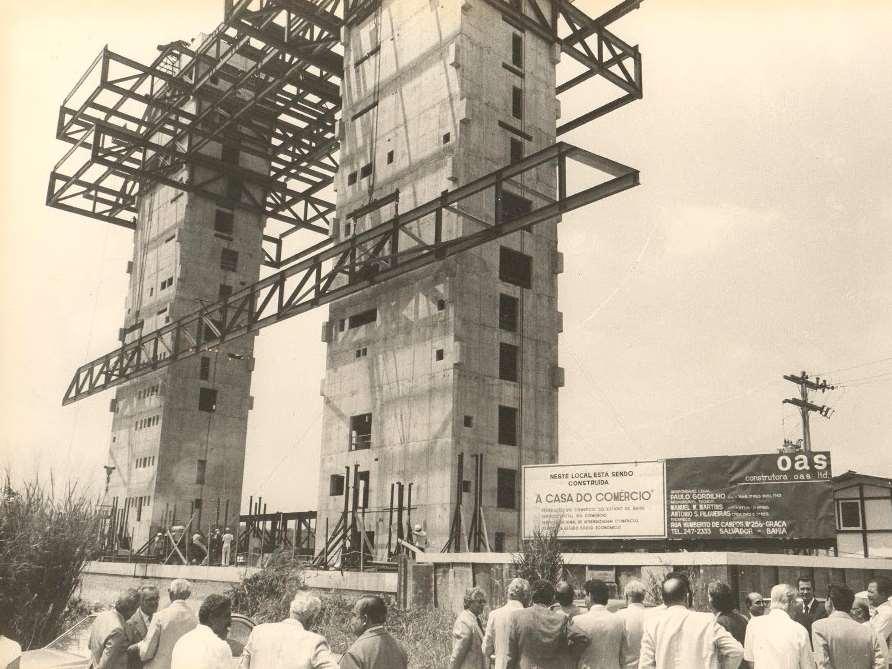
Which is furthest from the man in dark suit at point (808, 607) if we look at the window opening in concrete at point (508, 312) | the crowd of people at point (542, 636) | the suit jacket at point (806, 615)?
the window opening in concrete at point (508, 312)

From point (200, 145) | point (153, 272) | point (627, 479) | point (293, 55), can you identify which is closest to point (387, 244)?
point (293, 55)

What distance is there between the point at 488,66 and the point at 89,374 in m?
31.2

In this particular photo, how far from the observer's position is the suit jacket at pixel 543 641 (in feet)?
26.8

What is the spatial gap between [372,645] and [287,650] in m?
0.69

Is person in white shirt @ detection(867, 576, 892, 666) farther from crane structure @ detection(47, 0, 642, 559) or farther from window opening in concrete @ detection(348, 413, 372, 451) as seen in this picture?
window opening in concrete @ detection(348, 413, 372, 451)

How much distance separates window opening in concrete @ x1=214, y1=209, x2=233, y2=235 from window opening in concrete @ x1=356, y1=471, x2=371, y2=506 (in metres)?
25.0

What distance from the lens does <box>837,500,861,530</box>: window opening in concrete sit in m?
39.3

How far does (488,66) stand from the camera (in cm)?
3481

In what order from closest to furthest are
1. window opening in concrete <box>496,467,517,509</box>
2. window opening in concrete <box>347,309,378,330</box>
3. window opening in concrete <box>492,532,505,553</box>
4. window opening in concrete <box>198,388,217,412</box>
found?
window opening in concrete <box>492,532,505,553</box>, window opening in concrete <box>496,467,517,509</box>, window opening in concrete <box>347,309,378,330</box>, window opening in concrete <box>198,388,217,412</box>

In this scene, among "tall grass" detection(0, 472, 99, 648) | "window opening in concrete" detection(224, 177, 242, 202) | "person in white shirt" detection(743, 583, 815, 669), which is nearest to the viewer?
"person in white shirt" detection(743, 583, 815, 669)

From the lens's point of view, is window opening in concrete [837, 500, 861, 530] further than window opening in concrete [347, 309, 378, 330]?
Yes

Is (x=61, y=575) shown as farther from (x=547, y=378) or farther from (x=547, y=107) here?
(x=547, y=107)

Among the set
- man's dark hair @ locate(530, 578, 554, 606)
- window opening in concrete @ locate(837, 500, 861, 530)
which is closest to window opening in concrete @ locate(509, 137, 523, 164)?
window opening in concrete @ locate(837, 500, 861, 530)

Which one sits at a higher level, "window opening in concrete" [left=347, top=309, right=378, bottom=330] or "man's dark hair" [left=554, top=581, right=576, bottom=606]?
"window opening in concrete" [left=347, top=309, right=378, bottom=330]
